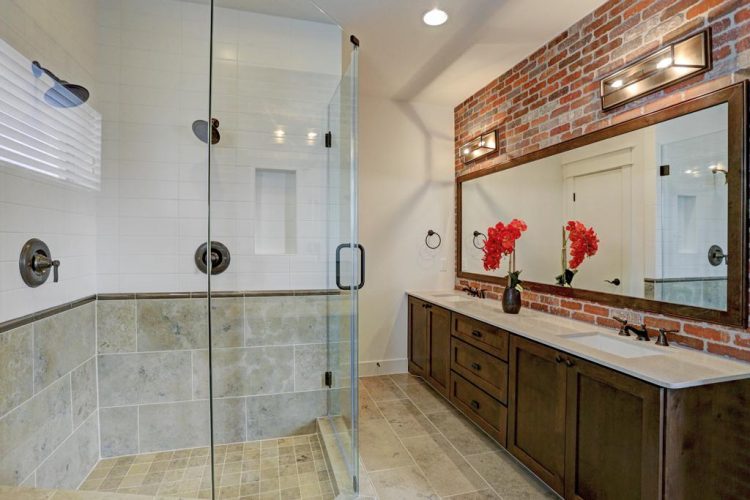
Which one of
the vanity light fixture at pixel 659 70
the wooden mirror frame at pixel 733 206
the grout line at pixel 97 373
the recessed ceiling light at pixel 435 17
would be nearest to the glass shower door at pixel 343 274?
the recessed ceiling light at pixel 435 17

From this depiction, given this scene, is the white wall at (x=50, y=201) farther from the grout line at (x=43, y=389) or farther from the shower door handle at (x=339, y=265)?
the shower door handle at (x=339, y=265)

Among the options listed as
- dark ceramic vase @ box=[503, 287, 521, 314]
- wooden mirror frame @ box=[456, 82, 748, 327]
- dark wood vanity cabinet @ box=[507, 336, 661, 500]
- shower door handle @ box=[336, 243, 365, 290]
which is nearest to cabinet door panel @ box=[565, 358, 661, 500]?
dark wood vanity cabinet @ box=[507, 336, 661, 500]

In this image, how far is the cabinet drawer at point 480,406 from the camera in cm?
231

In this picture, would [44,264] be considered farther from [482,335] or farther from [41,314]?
[482,335]

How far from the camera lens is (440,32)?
8.54 ft

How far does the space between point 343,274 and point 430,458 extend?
1249 millimetres

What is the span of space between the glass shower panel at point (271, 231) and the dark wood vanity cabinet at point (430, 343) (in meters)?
1.03

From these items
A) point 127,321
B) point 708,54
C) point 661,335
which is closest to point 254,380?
point 127,321

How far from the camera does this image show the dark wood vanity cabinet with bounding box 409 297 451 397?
3025 millimetres

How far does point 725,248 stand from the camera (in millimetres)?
1648

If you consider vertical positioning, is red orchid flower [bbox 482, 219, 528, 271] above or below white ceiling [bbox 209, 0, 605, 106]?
below

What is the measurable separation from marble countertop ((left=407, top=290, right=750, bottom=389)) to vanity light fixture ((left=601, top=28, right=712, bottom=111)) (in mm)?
1316

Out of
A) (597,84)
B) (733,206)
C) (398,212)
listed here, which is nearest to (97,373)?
(398,212)

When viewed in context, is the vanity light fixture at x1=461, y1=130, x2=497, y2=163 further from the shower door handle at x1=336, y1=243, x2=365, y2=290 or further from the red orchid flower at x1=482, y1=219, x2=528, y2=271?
the shower door handle at x1=336, y1=243, x2=365, y2=290
